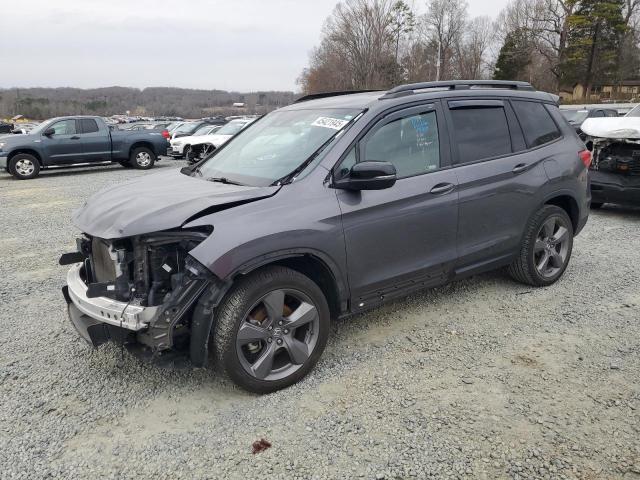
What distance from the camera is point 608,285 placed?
4.82m

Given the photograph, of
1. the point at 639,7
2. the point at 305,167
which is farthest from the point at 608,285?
the point at 639,7

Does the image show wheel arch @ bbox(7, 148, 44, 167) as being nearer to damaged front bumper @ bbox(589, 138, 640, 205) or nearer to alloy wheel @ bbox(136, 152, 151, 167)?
alloy wheel @ bbox(136, 152, 151, 167)

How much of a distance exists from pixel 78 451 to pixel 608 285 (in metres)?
4.60

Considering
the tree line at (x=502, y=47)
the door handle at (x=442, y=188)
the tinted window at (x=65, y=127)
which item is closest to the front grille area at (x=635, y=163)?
the door handle at (x=442, y=188)

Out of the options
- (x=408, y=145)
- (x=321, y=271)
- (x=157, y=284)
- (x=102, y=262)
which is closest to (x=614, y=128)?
(x=408, y=145)

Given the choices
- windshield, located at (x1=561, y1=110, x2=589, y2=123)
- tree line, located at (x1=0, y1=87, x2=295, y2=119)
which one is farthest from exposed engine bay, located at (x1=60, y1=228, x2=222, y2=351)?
tree line, located at (x1=0, y1=87, x2=295, y2=119)

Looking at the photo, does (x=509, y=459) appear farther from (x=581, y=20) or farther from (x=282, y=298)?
(x=581, y=20)

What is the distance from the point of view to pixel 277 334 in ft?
10.1

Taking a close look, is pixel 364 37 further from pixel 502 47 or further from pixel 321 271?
pixel 321 271

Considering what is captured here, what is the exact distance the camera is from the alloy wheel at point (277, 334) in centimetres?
300

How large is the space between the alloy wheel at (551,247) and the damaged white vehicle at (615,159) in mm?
3424

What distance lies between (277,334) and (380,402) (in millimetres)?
736

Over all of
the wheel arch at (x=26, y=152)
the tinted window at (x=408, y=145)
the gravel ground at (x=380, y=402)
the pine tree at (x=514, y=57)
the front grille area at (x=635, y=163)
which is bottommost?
the gravel ground at (x=380, y=402)

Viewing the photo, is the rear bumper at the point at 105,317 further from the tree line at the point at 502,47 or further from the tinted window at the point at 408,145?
the tree line at the point at 502,47
